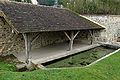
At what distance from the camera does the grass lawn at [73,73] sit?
6.21m

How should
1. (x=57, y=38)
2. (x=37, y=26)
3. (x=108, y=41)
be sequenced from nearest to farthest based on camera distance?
(x=37, y=26)
(x=57, y=38)
(x=108, y=41)

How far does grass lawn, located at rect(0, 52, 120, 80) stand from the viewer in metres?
6.21

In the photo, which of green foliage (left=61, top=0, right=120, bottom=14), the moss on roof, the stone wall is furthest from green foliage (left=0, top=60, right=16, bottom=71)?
green foliage (left=61, top=0, right=120, bottom=14)

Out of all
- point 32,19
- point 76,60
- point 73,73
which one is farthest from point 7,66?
point 76,60

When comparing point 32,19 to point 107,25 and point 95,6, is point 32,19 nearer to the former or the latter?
point 107,25

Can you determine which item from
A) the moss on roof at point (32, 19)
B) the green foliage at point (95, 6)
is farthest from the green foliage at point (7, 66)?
the green foliage at point (95, 6)

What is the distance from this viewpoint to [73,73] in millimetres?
6801

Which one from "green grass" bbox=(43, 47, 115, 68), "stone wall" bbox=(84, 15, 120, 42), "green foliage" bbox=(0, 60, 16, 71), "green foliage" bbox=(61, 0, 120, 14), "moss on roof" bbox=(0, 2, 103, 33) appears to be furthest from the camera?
"green foliage" bbox=(61, 0, 120, 14)

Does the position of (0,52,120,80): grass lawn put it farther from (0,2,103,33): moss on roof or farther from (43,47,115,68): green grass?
(0,2,103,33): moss on roof

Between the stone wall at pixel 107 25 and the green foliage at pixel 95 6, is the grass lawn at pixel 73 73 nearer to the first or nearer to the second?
the stone wall at pixel 107 25

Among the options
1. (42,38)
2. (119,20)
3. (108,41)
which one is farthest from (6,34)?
(119,20)

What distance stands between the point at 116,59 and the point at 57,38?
20.1ft

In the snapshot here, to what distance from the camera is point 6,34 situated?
33.3 feet

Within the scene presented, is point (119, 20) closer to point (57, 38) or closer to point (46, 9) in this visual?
point (57, 38)
